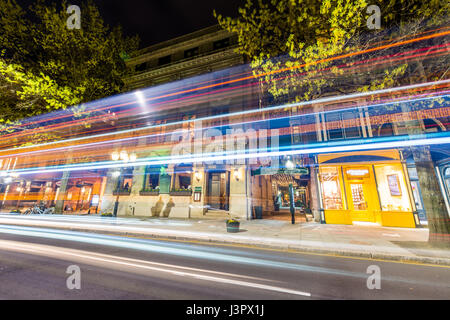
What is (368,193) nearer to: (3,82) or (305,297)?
(305,297)

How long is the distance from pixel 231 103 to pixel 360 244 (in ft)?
48.9

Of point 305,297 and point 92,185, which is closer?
point 305,297

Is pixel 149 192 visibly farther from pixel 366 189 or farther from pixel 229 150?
pixel 366 189

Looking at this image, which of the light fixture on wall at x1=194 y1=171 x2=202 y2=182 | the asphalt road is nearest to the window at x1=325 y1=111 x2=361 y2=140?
→ the asphalt road

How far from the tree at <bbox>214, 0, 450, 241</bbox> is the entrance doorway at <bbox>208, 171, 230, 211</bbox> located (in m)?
9.98

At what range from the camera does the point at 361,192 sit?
1223cm

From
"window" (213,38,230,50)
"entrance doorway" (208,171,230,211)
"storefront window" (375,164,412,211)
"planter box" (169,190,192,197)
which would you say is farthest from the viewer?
"window" (213,38,230,50)

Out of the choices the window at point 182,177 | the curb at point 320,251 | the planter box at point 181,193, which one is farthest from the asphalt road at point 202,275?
the window at point 182,177

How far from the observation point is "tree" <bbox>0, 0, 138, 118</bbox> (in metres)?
11.3

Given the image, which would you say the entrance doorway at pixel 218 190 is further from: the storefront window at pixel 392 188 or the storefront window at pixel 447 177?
the storefront window at pixel 447 177

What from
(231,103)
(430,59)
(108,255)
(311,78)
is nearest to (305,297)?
(108,255)

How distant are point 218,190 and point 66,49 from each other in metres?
16.3

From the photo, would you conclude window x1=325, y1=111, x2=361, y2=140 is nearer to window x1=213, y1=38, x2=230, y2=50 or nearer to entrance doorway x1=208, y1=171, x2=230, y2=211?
entrance doorway x1=208, y1=171, x2=230, y2=211
